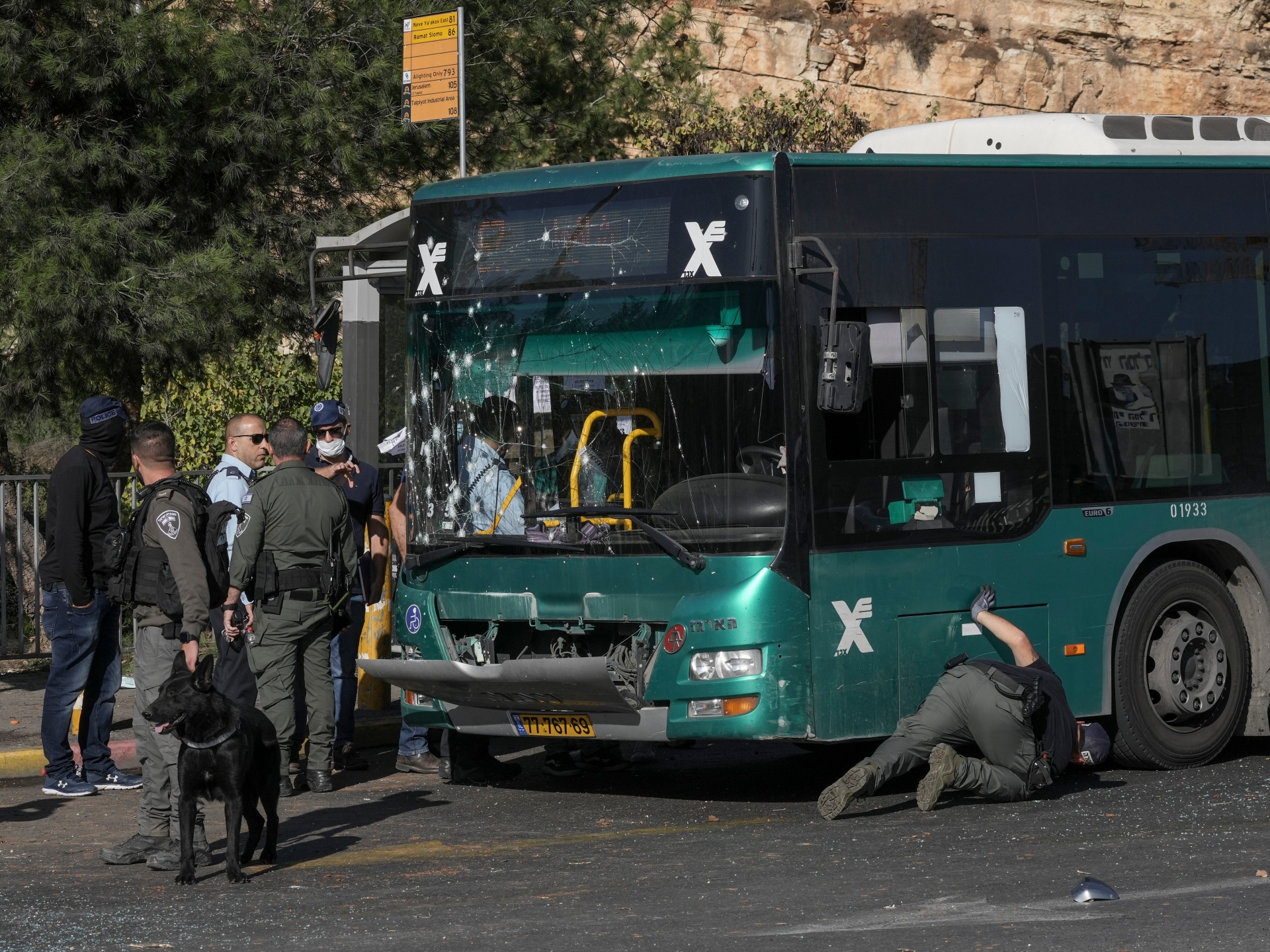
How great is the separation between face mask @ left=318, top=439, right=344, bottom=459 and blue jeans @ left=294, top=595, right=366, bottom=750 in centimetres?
79

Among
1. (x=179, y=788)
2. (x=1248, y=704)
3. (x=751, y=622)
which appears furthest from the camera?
(x=1248, y=704)

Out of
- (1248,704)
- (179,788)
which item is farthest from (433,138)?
(179,788)

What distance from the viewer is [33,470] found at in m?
27.3

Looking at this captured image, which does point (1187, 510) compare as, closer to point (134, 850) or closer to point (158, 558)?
point (158, 558)

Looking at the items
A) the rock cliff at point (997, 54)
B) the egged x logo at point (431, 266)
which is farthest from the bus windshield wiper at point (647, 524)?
the rock cliff at point (997, 54)

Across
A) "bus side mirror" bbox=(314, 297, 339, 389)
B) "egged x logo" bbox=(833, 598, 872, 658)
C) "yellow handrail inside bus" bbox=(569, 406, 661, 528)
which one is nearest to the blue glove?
"egged x logo" bbox=(833, 598, 872, 658)

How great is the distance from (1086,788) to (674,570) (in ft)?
7.99

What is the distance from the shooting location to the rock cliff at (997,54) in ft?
167

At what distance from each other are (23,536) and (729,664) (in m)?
7.15

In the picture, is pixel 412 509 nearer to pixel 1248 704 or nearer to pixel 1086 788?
pixel 1086 788

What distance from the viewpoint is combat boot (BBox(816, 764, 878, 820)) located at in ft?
25.5

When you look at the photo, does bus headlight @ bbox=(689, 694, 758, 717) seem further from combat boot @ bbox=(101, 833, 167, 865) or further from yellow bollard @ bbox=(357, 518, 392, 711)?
yellow bollard @ bbox=(357, 518, 392, 711)

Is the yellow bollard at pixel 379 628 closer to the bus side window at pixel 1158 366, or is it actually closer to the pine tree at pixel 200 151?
A: the bus side window at pixel 1158 366

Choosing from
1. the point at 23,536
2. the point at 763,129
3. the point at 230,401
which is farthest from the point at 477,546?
the point at 763,129
